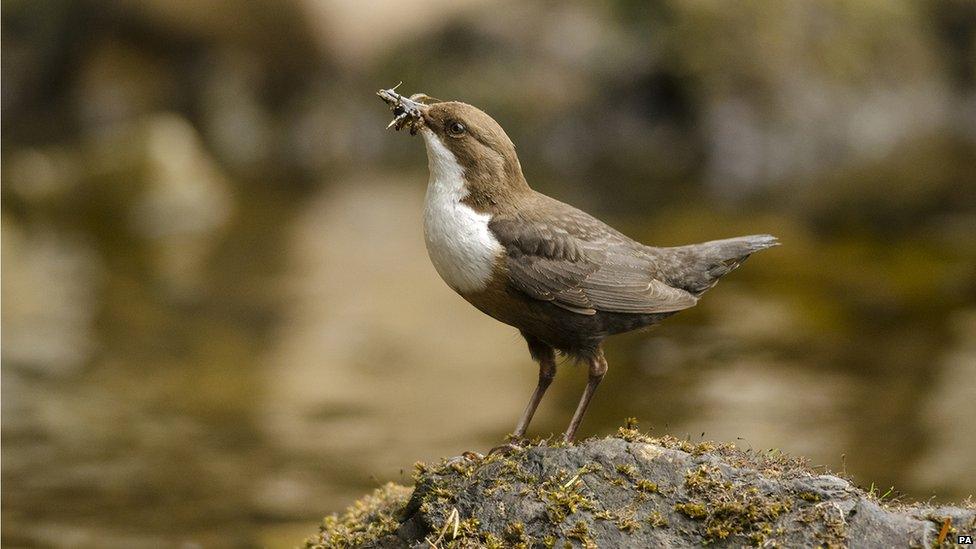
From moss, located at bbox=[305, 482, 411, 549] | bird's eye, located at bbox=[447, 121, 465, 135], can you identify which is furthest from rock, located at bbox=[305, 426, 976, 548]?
bird's eye, located at bbox=[447, 121, 465, 135]

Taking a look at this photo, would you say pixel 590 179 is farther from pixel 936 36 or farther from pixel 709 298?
pixel 936 36

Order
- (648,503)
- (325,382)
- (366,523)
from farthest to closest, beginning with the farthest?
(325,382), (366,523), (648,503)

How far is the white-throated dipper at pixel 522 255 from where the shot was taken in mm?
4449

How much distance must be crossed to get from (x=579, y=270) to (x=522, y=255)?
26 centimetres

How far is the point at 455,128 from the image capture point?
4.57 meters

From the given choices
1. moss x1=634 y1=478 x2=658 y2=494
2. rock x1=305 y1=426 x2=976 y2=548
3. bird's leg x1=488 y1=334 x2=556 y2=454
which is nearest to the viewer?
rock x1=305 y1=426 x2=976 y2=548

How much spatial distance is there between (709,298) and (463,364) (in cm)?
334

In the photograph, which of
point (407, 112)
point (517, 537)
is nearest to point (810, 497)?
point (517, 537)

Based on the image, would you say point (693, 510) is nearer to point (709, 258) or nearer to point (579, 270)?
point (579, 270)

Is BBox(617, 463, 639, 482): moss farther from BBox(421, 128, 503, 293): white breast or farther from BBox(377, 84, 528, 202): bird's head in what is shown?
BBox(377, 84, 528, 202): bird's head

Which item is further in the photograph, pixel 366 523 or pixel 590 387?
pixel 366 523

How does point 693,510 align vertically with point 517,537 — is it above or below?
above

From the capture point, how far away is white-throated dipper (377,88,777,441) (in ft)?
14.6

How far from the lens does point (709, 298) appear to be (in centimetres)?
1290
